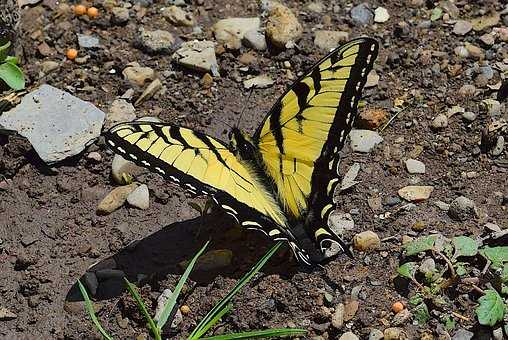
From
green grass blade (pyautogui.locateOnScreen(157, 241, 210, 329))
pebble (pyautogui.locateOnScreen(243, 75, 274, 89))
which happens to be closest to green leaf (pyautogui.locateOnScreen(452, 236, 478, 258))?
green grass blade (pyautogui.locateOnScreen(157, 241, 210, 329))

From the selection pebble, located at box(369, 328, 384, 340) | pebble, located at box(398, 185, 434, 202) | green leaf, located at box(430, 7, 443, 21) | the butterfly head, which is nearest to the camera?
pebble, located at box(369, 328, 384, 340)

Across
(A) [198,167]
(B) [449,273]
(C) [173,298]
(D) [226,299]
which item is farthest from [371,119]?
(C) [173,298]

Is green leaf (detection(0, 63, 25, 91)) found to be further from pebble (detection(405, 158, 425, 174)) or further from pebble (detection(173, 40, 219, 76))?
pebble (detection(405, 158, 425, 174))

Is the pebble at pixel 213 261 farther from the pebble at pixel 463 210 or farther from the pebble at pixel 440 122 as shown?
the pebble at pixel 440 122

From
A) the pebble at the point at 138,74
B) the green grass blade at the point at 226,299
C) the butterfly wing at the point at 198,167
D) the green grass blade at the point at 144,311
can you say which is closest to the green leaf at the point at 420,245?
the butterfly wing at the point at 198,167

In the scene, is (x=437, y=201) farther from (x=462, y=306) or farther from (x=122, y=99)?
(x=122, y=99)

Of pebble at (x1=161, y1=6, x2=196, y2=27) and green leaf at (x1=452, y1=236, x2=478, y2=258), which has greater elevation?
pebble at (x1=161, y1=6, x2=196, y2=27)

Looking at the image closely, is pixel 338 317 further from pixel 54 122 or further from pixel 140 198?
pixel 54 122
